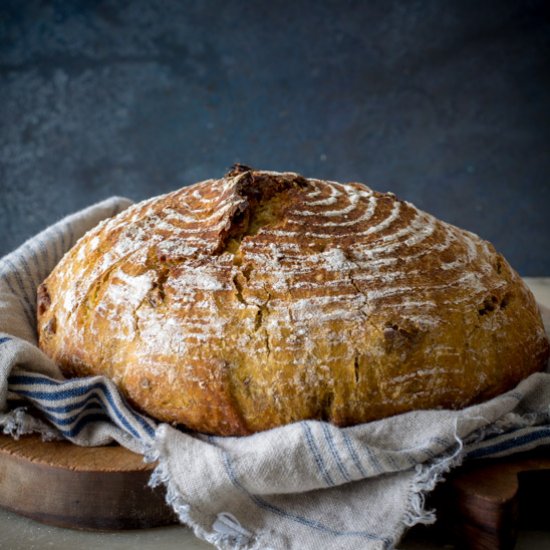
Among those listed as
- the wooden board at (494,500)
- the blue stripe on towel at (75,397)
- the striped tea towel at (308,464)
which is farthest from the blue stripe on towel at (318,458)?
the blue stripe on towel at (75,397)

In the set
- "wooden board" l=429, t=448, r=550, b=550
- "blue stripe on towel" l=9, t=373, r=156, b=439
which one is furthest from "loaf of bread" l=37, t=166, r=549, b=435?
"wooden board" l=429, t=448, r=550, b=550

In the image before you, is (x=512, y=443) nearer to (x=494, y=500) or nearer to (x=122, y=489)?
(x=494, y=500)

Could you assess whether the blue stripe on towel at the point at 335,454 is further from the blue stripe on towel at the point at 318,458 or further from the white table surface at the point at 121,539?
the white table surface at the point at 121,539

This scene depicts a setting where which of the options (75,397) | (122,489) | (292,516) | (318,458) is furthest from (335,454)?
(75,397)

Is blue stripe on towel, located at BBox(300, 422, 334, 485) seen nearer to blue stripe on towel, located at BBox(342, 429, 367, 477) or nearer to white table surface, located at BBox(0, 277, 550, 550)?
blue stripe on towel, located at BBox(342, 429, 367, 477)

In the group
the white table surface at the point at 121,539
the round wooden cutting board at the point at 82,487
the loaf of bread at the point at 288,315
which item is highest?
the loaf of bread at the point at 288,315
